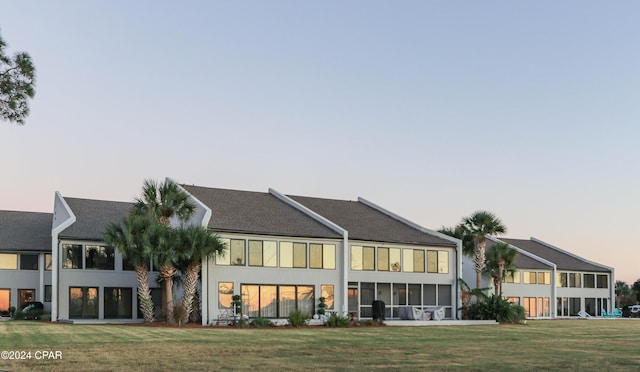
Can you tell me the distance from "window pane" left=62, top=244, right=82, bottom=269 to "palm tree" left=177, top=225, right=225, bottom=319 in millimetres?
9721

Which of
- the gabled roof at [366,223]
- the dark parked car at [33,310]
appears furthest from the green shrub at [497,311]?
the dark parked car at [33,310]

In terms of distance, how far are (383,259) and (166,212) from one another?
44.4 ft

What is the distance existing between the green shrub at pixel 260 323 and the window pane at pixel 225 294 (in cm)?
202

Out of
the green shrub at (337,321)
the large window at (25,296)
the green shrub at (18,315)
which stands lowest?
the green shrub at (18,315)

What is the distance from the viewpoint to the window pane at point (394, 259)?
48969mm

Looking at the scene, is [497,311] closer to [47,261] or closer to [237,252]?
[237,252]

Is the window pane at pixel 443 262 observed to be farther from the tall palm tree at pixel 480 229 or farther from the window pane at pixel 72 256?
the window pane at pixel 72 256

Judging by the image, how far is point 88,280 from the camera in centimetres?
4875

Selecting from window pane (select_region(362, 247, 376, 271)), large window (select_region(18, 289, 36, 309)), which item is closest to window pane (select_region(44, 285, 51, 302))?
large window (select_region(18, 289, 36, 309))

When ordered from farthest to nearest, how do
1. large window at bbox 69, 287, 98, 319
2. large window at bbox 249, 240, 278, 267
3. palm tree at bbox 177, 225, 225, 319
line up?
large window at bbox 69, 287, 98, 319, large window at bbox 249, 240, 278, 267, palm tree at bbox 177, 225, 225, 319

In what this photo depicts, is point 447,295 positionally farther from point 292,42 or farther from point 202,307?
point 292,42

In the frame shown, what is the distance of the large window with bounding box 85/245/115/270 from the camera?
4897cm

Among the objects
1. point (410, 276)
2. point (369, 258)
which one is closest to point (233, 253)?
point (369, 258)

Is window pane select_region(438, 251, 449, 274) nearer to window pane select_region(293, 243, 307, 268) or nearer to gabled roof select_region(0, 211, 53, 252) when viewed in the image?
window pane select_region(293, 243, 307, 268)
